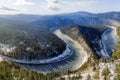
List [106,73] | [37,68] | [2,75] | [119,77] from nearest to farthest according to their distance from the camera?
1. [119,77]
2. [106,73]
3. [2,75]
4. [37,68]

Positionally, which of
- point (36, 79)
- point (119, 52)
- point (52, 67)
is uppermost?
point (119, 52)

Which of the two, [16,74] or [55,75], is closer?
[16,74]

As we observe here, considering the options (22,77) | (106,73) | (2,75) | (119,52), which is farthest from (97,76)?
(2,75)

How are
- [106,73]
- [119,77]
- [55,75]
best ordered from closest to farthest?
[119,77] < [106,73] < [55,75]

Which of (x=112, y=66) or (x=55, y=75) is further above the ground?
(x=112, y=66)

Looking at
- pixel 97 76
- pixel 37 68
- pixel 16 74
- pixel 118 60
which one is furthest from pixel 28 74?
pixel 37 68

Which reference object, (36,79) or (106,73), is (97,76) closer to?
(106,73)

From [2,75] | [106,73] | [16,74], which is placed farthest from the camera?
[16,74]

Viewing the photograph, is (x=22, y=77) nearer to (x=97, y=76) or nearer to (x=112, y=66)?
(x=97, y=76)

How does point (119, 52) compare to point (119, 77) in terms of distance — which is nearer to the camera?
point (119, 77)
